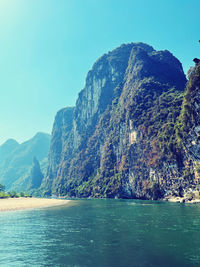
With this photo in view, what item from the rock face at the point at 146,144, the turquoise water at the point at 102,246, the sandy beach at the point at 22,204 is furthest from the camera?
the rock face at the point at 146,144

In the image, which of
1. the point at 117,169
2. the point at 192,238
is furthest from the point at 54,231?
the point at 117,169

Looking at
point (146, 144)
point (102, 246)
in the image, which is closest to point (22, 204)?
point (102, 246)

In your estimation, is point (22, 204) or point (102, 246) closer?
point (102, 246)

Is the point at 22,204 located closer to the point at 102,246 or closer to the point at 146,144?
the point at 102,246

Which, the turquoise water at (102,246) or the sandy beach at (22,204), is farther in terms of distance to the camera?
the sandy beach at (22,204)

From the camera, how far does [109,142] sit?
18675 centimetres

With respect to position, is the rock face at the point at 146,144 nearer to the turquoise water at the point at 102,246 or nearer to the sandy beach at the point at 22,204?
the sandy beach at the point at 22,204

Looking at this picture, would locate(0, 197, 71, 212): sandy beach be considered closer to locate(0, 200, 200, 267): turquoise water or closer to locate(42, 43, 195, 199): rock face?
locate(0, 200, 200, 267): turquoise water

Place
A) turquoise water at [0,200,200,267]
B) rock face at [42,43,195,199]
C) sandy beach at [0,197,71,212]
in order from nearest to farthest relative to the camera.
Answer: turquoise water at [0,200,200,267]
sandy beach at [0,197,71,212]
rock face at [42,43,195,199]

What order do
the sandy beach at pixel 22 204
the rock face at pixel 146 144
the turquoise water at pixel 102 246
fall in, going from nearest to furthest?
the turquoise water at pixel 102 246 < the sandy beach at pixel 22 204 < the rock face at pixel 146 144

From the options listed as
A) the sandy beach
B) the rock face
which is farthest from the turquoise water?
the rock face

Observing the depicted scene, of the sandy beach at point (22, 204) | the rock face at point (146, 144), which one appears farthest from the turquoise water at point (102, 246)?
the rock face at point (146, 144)

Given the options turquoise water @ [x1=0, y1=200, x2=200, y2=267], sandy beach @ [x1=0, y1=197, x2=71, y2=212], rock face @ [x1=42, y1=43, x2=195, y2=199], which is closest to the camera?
turquoise water @ [x1=0, y1=200, x2=200, y2=267]

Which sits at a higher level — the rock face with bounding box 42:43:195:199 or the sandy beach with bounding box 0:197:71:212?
the rock face with bounding box 42:43:195:199
